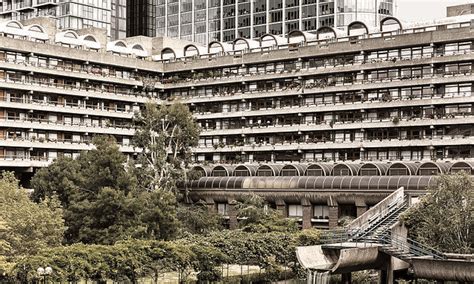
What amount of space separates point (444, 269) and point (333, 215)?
33962 mm

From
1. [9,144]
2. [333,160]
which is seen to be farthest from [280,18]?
[9,144]

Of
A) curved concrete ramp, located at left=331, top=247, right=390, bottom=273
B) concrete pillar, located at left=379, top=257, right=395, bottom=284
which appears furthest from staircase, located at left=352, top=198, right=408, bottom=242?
concrete pillar, located at left=379, top=257, right=395, bottom=284

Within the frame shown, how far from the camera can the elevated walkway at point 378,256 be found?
7144 cm

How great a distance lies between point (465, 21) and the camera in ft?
375

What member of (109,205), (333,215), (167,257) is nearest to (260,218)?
(333,215)

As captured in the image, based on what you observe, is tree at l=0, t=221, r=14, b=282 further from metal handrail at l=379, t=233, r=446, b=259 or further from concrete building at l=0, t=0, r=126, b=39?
concrete building at l=0, t=0, r=126, b=39

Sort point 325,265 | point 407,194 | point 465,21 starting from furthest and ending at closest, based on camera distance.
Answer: point 465,21
point 407,194
point 325,265

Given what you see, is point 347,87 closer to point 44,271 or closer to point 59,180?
point 59,180

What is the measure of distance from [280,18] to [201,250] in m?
130

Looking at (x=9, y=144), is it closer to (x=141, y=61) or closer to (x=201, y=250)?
(x=141, y=61)

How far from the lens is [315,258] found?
239 feet

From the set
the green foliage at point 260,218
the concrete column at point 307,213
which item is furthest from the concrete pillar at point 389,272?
the concrete column at point 307,213

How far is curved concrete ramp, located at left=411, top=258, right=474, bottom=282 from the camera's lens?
70.2 m

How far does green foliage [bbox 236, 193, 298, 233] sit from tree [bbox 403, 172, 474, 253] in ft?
61.4
